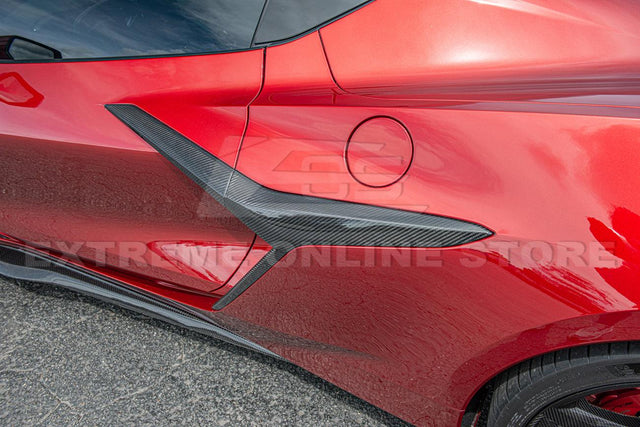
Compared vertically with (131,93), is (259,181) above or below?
below

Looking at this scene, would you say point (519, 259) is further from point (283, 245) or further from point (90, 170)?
point (90, 170)

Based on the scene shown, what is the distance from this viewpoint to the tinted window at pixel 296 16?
1.17 meters

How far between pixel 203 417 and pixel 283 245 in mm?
822

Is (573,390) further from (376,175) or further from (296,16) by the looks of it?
(296,16)

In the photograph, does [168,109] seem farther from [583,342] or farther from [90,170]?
[583,342]

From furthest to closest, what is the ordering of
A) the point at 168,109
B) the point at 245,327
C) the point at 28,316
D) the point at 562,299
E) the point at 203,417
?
the point at 28,316
the point at 203,417
the point at 245,327
the point at 168,109
the point at 562,299

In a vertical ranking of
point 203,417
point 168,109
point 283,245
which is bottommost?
point 203,417

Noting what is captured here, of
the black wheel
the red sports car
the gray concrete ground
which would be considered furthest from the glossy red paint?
the black wheel

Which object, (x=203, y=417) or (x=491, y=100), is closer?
(x=491, y=100)

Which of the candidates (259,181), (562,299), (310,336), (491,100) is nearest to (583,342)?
(562,299)

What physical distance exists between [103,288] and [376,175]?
116 centimetres

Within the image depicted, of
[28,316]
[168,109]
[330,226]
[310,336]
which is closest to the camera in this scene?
[330,226]

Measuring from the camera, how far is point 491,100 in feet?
3.39

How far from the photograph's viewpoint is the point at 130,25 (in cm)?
135
